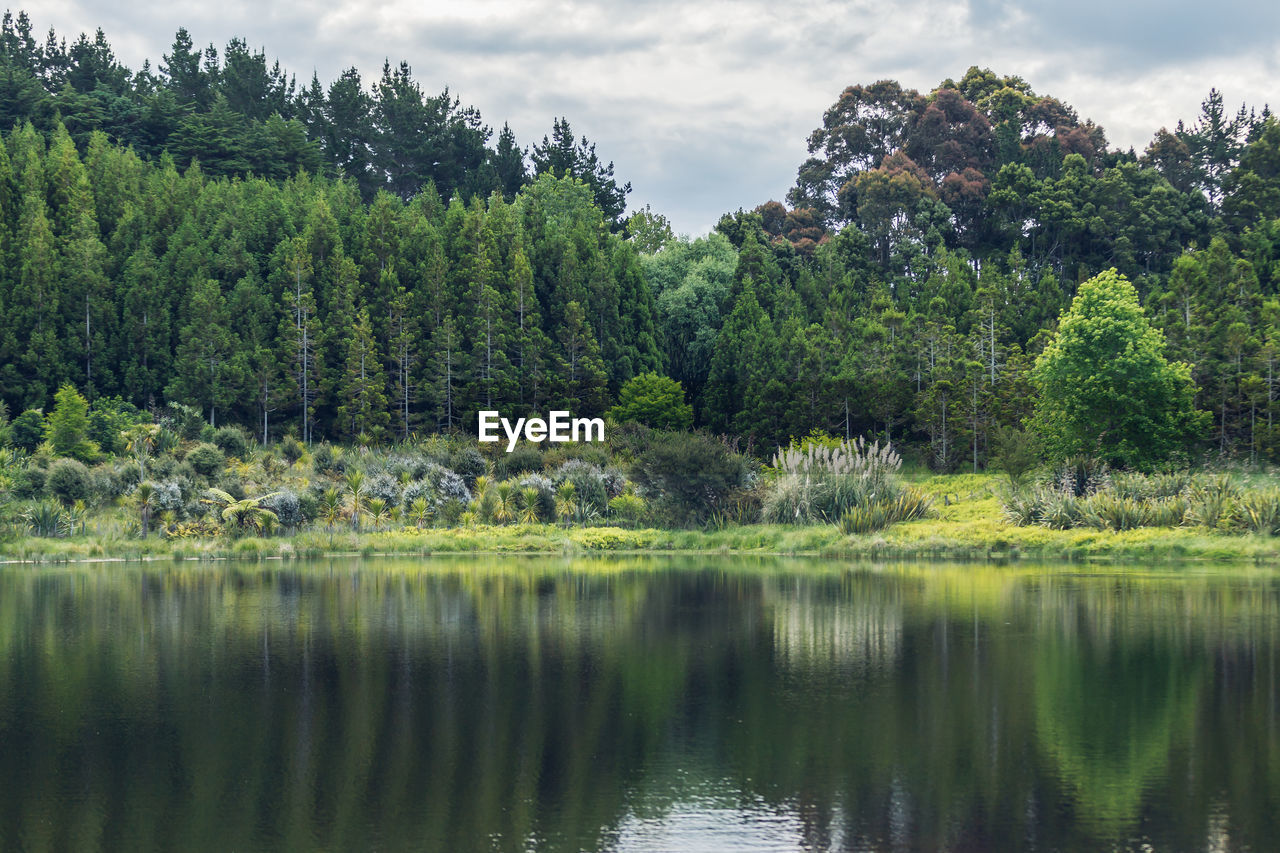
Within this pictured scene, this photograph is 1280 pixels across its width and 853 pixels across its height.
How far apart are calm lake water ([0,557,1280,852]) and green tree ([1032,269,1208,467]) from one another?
14.9 meters

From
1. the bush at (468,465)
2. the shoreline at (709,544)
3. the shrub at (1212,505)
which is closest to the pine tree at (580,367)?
the bush at (468,465)

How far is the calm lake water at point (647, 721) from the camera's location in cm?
1209

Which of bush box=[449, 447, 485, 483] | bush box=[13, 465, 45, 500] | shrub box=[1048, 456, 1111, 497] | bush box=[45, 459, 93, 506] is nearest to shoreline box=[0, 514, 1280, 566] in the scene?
shrub box=[1048, 456, 1111, 497]

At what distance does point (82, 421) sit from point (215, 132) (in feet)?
117

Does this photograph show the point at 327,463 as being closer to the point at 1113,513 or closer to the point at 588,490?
the point at 588,490

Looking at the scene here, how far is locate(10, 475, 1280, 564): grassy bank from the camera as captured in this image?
35.3m

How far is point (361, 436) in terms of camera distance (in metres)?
57.3

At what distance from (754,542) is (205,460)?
19.8 m

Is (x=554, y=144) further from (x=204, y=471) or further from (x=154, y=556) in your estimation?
(x=154, y=556)

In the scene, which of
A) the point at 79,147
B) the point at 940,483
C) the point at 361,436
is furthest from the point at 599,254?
the point at 79,147

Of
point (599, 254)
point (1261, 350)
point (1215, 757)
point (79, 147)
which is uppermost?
point (79, 147)

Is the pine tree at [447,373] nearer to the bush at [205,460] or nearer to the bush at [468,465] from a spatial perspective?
the bush at [468,465]

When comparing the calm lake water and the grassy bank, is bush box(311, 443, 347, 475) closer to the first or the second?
the grassy bank

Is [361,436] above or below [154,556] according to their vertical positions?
above
